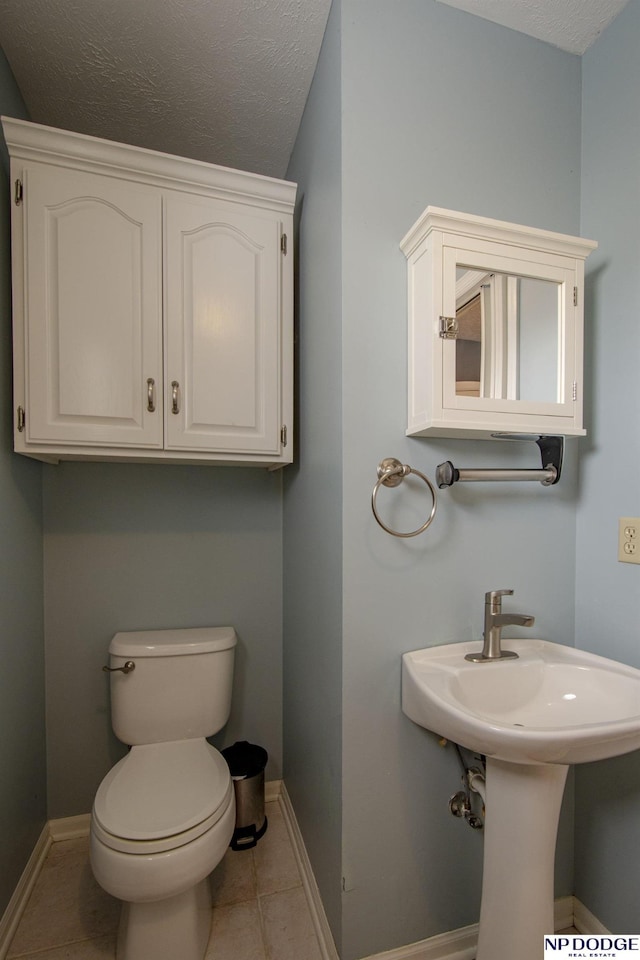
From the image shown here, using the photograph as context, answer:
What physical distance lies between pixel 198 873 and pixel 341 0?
223 centimetres

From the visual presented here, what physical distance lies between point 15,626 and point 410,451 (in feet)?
4.28

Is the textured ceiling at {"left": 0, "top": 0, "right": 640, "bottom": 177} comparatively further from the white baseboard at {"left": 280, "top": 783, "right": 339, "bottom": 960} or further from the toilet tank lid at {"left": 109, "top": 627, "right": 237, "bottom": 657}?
the white baseboard at {"left": 280, "top": 783, "right": 339, "bottom": 960}

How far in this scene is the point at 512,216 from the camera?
3.93 feet

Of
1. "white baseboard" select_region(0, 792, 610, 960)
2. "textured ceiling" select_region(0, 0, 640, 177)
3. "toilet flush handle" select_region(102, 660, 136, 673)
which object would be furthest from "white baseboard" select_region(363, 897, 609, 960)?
"textured ceiling" select_region(0, 0, 640, 177)

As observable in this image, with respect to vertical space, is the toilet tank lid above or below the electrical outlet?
below

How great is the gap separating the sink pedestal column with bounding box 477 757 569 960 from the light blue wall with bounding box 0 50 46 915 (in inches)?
51.4


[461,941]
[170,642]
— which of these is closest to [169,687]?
[170,642]

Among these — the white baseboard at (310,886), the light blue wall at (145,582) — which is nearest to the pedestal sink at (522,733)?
the white baseboard at (310,886)

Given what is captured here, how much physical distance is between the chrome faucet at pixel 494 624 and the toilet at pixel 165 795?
833 millimetres

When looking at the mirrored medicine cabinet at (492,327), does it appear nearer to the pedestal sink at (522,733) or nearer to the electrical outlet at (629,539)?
the electrical outlet at (629,539)

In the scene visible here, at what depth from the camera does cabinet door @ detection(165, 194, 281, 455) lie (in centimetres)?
134

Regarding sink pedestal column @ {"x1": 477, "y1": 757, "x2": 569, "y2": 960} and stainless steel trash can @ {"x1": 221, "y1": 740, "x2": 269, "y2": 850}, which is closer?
sink pedestal column @ {"x1": 477, "y1": 757, "x2": 569, "y2": 960}

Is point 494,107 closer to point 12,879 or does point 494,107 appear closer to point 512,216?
point 512,216

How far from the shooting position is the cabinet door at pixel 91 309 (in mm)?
1212
